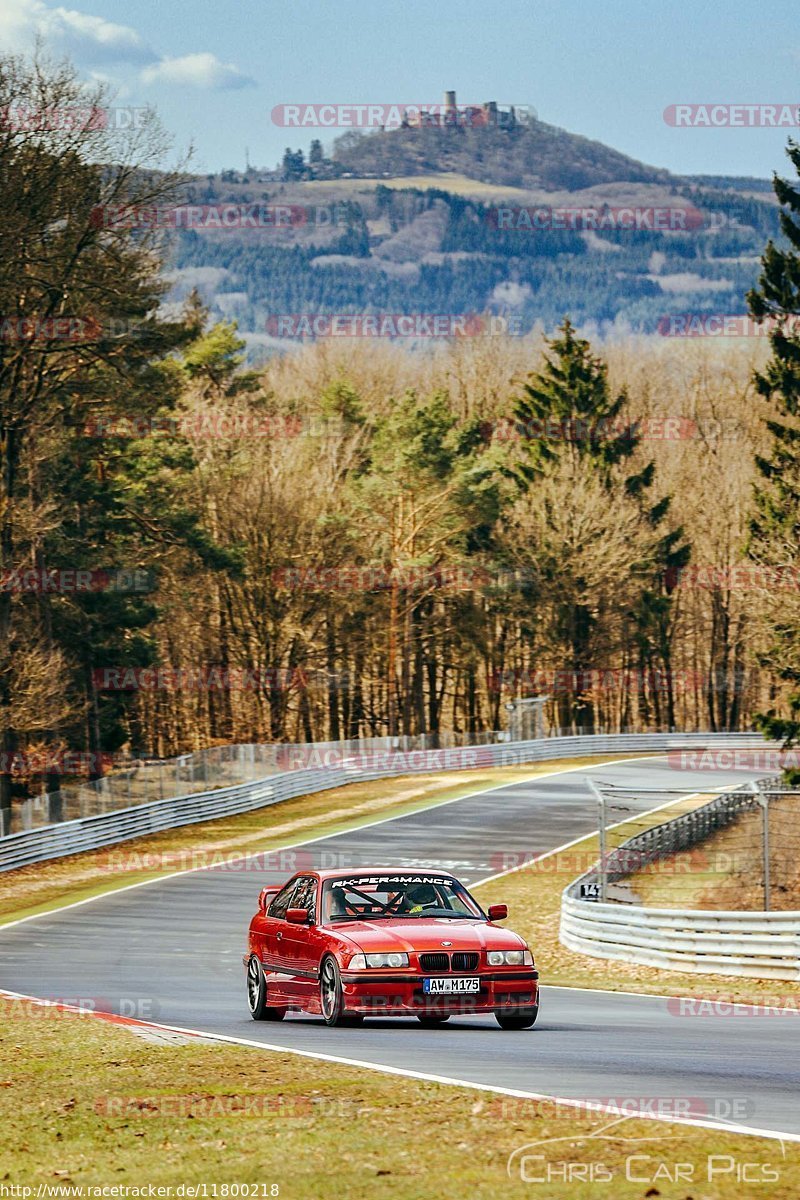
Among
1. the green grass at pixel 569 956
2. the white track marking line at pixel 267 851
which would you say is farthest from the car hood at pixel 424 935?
the white track marking line at pixel 267 851

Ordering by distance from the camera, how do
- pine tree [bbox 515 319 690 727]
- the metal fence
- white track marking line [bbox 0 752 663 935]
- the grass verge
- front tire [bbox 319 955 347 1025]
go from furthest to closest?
pine tree [bbox 515 319 690 727] < the metal fence < white track marking line [bbox 0 752 663 935] < front tire [bbox 319 955 347 1025] < the grass verge

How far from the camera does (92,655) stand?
189 ft

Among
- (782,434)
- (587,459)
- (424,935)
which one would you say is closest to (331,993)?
(424,935)

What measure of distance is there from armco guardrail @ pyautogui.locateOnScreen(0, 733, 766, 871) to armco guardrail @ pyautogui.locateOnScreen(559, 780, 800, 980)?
17.2 m

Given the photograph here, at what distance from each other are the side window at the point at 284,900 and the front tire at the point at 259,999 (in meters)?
0.50

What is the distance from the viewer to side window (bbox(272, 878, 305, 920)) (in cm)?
1553

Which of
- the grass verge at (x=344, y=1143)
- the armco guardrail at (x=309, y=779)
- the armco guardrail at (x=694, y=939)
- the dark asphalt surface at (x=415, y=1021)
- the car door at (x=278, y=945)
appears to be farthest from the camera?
the armco guardrail at (x=309, y=779)

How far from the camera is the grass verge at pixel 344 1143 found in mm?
7402

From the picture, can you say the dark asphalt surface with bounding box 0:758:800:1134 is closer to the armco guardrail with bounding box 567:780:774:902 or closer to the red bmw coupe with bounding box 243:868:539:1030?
the red bmw coupe with bounding box 243:868:539:1030

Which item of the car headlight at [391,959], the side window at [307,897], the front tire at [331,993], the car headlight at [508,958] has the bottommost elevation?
the front tire at [331,993]

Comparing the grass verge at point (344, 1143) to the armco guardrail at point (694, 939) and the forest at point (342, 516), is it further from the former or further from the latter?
the forest at point (342, 516)

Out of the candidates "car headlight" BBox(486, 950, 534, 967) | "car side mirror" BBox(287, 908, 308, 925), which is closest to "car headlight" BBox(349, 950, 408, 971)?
"car headlight" BBox(486, 950, 534, 967)

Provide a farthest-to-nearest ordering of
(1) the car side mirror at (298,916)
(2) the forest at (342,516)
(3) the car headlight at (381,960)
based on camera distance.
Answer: (2) the forest at (342,516), (1) the car side mirror at (298,916), (3) the car headlight at (381,960)

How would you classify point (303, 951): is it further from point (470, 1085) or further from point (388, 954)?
point (470, 1085)
